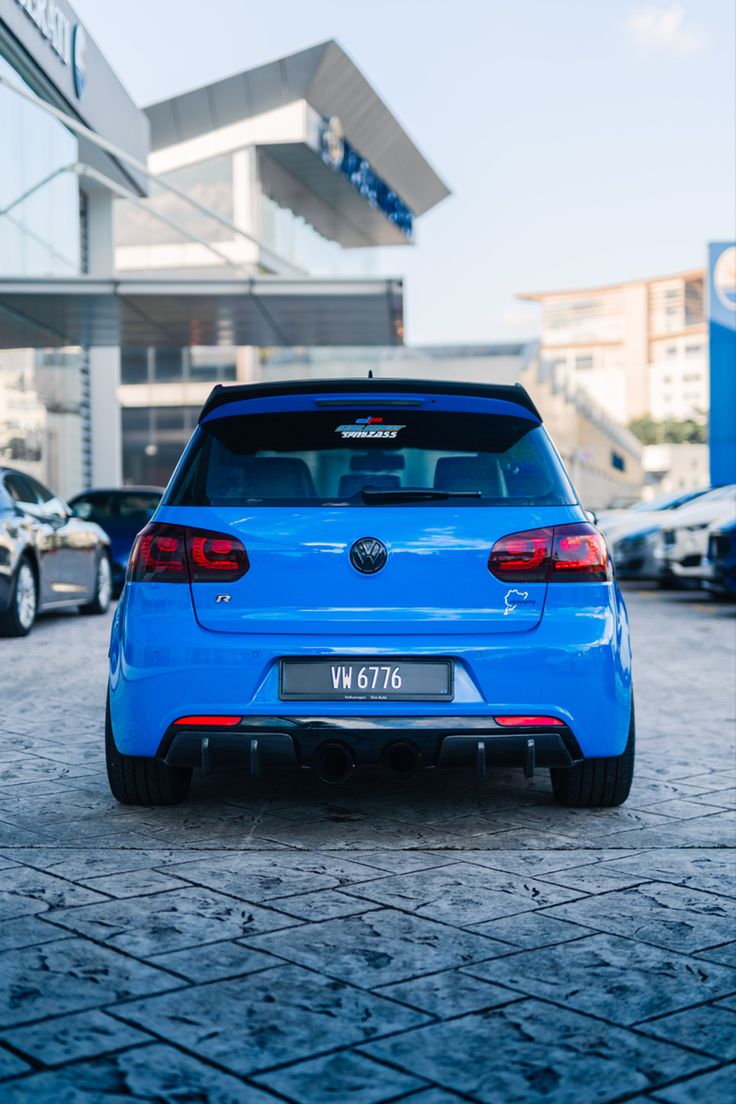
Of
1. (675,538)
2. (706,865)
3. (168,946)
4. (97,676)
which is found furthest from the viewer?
(675,538)

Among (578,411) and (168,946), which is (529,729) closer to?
(168,946)

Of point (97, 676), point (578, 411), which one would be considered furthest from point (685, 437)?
point (97, 676)

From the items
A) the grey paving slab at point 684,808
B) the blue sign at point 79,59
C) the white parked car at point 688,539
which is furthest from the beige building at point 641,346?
the grey paving slab at point 684,808

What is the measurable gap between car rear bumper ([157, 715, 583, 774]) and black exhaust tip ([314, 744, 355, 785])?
0.04 ft

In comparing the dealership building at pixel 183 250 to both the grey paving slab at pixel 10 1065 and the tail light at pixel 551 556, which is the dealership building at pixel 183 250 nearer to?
the tail light at pixel 551 556

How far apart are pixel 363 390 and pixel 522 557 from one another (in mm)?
851

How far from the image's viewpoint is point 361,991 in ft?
11.3

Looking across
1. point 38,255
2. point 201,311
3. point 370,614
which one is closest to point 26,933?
point 370,614

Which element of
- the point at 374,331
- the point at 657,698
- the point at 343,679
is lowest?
the point at 657,698

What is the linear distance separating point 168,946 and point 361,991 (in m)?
0.60

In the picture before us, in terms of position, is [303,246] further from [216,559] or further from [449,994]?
[449,994]

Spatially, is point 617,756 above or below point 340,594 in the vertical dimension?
below

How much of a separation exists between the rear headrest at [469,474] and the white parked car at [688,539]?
39.0 ft

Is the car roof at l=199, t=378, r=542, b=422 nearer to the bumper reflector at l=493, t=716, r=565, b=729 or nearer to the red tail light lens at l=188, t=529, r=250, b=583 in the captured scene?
the red tail light lens at l=188, t=529, r=250, b=583
